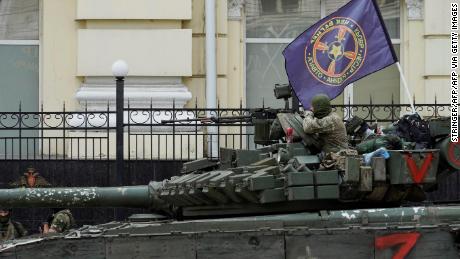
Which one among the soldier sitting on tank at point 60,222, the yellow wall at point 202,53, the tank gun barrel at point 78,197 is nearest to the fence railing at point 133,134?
the yellow wall at point 202,53

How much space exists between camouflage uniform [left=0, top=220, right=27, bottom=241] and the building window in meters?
4.13

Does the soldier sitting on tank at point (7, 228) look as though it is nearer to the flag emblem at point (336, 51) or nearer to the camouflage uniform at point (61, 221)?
the camouflage uniform at point (61, 221)

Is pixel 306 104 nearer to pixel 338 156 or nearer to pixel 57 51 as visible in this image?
pixel 338 156

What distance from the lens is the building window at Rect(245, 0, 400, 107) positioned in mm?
16312

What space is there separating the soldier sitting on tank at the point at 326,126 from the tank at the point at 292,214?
0.13 meters

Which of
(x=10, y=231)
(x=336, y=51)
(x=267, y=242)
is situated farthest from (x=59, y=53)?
(x=267, y=242)

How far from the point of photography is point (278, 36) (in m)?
16.4

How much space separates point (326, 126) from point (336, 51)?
2.37m

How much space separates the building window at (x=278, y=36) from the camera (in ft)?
53.5

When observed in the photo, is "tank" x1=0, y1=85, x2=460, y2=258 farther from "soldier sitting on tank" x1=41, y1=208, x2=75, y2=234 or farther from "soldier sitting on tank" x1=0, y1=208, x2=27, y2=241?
"soldier sitting on tank" x1=0, y1=208, x2=27, y2=241

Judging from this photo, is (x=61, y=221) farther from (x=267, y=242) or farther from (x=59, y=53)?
(x=59, y=53)

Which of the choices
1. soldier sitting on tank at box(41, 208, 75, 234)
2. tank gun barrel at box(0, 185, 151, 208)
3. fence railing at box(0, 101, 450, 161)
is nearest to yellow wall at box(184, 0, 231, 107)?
fence railing at box(0, 101, 450, 161)

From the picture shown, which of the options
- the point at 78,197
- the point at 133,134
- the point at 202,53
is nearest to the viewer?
the point at 78,197

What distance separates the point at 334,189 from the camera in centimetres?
984
